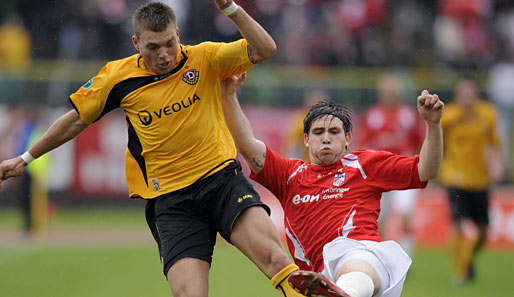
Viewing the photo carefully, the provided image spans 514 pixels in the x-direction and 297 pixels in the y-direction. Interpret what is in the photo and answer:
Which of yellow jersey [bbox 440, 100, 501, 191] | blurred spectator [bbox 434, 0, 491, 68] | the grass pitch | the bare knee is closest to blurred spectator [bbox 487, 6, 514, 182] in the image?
blurred spectator [bbox 434, 0, 491, 68]

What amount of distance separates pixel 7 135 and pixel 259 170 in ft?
32.3

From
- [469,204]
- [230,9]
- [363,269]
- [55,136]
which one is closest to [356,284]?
[363,269]

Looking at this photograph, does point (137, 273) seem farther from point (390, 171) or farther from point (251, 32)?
point (251, 32)

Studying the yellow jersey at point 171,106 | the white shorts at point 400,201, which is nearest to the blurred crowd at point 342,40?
the white shorts at point 400,201

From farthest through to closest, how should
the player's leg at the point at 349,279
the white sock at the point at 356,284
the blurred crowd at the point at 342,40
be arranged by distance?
1. the blurred crowd at the point at 342,40
2. the white sock at the point at 356,284
3. the player's leg at the point at 349,279

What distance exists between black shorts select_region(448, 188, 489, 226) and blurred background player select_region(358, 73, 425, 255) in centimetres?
59

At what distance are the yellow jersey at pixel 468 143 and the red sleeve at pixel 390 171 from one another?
4786 millimetres

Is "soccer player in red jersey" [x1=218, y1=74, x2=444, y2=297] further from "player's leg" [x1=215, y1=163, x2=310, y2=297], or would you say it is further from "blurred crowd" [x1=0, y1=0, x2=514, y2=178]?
"blurred crowd" [x1=0, y1=0, x2=514, y2=178]

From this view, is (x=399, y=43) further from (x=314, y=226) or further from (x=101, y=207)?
(x=314, y=226)

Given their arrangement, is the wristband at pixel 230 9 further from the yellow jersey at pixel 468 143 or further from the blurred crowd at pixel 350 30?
the blurred crowd at pixel 350 30

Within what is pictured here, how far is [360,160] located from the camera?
16.9ft

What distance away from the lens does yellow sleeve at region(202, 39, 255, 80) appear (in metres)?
4.91

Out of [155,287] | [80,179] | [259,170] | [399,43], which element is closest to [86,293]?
[155,287]

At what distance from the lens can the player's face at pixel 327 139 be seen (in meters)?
5.04
